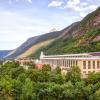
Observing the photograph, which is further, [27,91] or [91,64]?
[91,64]

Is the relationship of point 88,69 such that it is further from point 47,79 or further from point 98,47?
point 98,47

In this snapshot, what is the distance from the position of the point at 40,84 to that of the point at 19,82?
6.23m

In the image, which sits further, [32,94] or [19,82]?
[19,82]

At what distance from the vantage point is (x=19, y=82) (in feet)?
277

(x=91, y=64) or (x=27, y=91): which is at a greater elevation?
(x=91, y=64)

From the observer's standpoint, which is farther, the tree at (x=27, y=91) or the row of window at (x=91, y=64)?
the row of window at (x=91, y=64)

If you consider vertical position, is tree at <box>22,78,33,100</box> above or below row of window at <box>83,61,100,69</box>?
below

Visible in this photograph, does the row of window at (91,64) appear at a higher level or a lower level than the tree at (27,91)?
higher

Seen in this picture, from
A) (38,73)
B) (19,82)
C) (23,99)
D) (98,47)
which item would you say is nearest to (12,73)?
(38,73)

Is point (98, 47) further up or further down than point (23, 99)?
further up

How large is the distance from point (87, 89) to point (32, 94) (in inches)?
403

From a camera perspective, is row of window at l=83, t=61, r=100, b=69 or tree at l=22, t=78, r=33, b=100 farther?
row of window at l=83, t=61, r=100, b=69

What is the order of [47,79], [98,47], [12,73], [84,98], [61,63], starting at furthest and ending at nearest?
[98,47]
[61,63]
[12,73]
[47,79]
[84,98]

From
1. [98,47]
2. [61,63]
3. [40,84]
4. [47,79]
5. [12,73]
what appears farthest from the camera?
[98,47]
